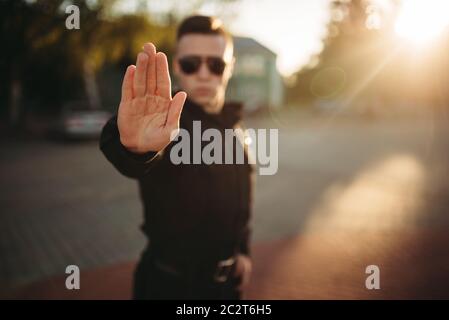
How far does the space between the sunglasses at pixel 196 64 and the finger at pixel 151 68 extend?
657 mm

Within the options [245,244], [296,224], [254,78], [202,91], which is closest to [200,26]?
[202,91]

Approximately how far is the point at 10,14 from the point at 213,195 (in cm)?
1322

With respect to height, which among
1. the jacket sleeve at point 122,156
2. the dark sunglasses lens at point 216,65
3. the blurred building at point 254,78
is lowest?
the jacket sleeve at point 122,156

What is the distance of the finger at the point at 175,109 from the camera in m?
1.31

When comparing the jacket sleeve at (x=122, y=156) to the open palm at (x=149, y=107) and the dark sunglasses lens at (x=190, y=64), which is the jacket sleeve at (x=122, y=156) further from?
the dark sunglasses lens at (x=190, y=64)

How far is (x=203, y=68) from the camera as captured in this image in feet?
6.33

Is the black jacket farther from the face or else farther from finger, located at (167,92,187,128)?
finger, located at (167,92,187,128)

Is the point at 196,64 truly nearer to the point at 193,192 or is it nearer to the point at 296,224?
the point at 193,192

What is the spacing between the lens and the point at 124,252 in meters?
4.91

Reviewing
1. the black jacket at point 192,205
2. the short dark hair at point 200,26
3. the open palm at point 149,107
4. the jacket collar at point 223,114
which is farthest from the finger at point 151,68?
the short dark hair at point 200,26

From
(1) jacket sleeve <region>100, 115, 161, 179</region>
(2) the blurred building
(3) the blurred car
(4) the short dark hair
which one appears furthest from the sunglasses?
(2) the blurred building

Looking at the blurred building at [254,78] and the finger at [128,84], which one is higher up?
the blurred building at [254,78]

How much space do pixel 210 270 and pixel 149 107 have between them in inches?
35.3

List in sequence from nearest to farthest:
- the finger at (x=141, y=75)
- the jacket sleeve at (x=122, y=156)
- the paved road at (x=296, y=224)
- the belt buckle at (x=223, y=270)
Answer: the finger at (x=141, y=75)
the jacket sleeve at (x=122, y=156)
the belt buckle at (x=223, y=270)
the paved road at (x=296, y=224)
